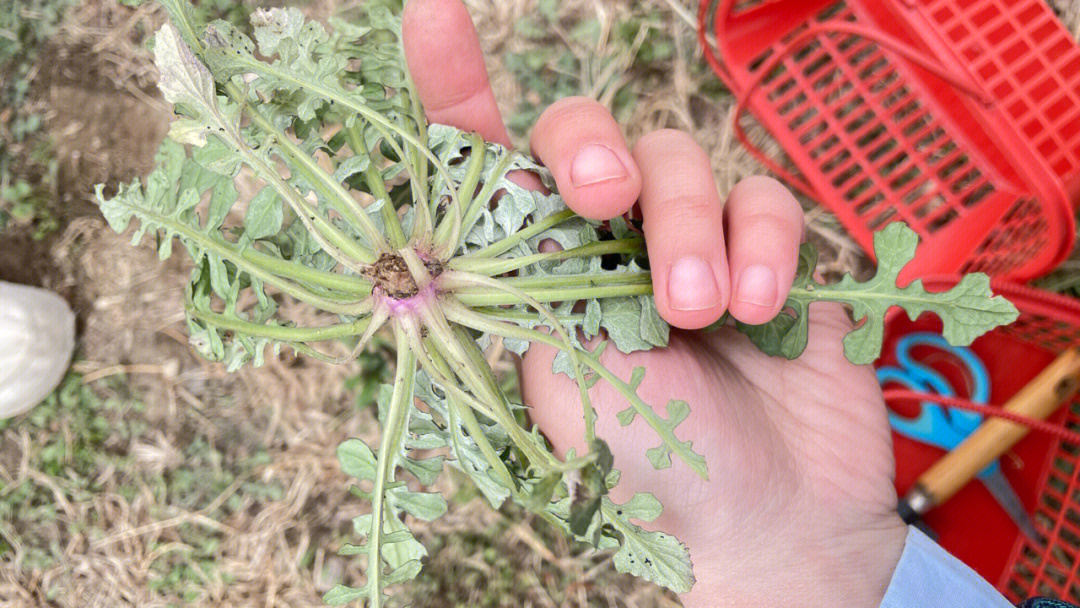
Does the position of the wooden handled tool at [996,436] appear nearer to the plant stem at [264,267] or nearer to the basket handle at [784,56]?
the basket handle at [784,56]

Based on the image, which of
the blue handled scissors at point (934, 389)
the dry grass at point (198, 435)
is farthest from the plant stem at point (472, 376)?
the blue handled scissors at point (934, 389)

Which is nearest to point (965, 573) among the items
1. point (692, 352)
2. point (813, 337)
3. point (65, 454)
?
point (813, 337)

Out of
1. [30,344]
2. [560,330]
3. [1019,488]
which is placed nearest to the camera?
[560,330]

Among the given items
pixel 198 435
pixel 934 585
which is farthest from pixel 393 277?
pixel 198 435

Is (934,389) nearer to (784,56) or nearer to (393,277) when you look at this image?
(784,56)

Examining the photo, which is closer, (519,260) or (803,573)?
(519,260)

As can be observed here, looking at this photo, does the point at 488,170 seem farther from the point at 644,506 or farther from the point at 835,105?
the point at 835,105

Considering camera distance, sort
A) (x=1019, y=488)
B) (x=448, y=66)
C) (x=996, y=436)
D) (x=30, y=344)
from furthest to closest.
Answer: (x=30, y=344) → (x=1019, y=488) → (x=996, y=436) → (x=448, y=66)
